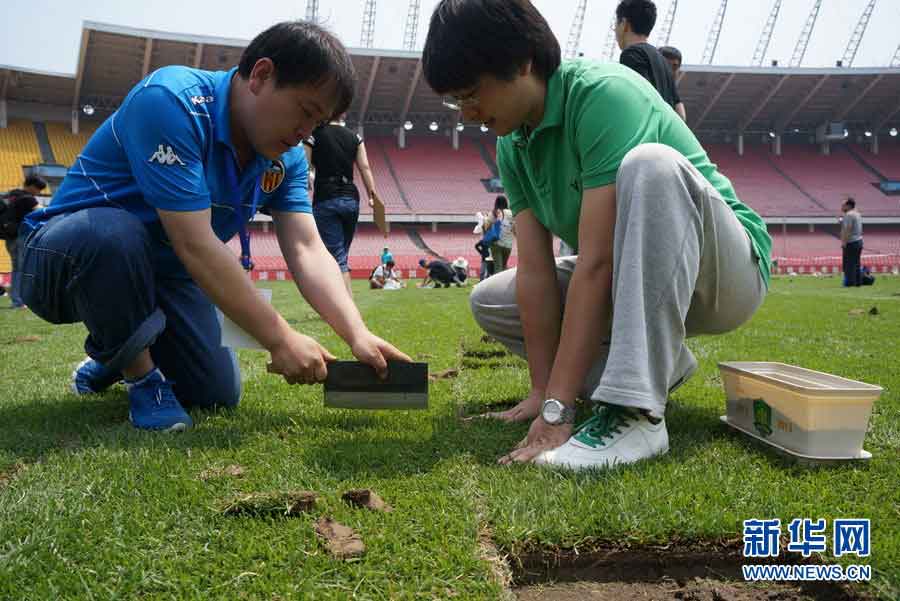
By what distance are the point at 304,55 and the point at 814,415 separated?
1753 mm

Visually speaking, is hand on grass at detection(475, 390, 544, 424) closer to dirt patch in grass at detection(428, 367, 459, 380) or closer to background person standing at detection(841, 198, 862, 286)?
dirt patch in grass at detection(428, 367, 459, 380)

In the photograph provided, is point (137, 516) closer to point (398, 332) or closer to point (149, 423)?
point (149, 423)

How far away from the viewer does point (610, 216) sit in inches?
73.5

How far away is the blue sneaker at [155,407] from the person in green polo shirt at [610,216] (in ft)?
3.88

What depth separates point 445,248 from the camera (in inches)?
1185

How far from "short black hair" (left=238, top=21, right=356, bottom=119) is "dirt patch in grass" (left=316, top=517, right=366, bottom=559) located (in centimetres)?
127

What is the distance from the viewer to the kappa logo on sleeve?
1.91 meters

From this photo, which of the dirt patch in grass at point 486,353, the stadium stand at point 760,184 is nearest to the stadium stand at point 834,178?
the stadium stand at point 760,184

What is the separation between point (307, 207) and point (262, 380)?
1.12 metres

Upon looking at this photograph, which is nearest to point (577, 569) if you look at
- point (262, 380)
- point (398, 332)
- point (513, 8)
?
point (513, 8)

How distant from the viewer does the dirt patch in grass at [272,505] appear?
4.72 feet

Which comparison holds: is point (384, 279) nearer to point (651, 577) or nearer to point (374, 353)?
point (374, 353)

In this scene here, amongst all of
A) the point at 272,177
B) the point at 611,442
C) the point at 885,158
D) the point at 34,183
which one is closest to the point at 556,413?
the point at 611,442

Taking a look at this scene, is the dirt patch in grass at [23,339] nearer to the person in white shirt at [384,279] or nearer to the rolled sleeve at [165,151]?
the rolled sleeve at [165,151]
